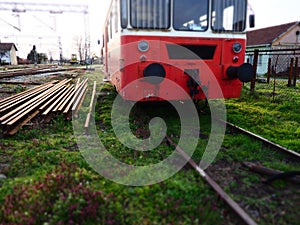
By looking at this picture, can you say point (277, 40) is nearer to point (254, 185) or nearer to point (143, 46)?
point (143, 46)

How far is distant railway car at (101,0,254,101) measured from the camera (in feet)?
17.3

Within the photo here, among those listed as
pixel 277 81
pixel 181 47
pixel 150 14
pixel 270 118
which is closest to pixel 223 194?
pixel 181 47

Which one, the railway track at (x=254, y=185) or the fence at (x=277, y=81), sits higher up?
the fence at (x=277, y=81)

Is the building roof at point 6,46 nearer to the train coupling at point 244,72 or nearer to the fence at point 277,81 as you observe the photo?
the fence at point 277,81

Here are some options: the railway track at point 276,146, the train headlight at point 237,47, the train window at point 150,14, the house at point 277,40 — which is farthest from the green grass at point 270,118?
the house at point 277,40

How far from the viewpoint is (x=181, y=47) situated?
5578 millimetres

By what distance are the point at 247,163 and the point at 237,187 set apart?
0.77 metres

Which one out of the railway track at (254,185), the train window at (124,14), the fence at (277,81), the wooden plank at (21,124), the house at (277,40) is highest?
the house at (277,40)

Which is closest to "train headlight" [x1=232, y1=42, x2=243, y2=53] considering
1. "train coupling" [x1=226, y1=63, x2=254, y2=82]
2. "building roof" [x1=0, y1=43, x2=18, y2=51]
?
"train coupling" [x1=226, y1=63, x2=254, y2=82]

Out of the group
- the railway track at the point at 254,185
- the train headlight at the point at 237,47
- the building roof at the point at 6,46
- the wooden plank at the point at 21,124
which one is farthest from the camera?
the building roof at the point at 6,46

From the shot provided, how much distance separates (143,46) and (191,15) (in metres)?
1.37

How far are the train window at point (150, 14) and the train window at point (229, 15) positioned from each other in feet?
3.81

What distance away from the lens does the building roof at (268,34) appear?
26669 millimetres

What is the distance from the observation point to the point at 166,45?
5.45 metres
